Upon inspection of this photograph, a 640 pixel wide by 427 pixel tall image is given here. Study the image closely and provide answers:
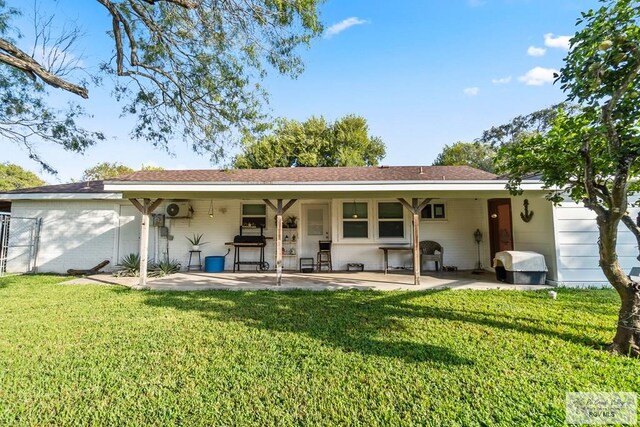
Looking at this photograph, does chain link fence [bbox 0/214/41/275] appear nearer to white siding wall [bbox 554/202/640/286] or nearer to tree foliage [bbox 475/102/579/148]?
white siding wall [bbox 554/202/640/286]

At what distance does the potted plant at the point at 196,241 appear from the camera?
371 inches

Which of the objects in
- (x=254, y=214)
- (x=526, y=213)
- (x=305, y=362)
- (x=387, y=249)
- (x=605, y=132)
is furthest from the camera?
(x=254, y=214)

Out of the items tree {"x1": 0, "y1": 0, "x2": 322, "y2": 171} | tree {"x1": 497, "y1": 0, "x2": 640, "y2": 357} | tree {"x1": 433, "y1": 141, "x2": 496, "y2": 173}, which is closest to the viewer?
tree {"x1": 497, "y1": 0, "x2": 640, "y2": 357}

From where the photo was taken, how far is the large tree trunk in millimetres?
3182

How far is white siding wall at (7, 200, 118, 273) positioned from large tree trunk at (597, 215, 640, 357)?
11.4 meters

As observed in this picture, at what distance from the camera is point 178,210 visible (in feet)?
31.0

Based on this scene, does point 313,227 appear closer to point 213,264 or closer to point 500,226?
point 213,264

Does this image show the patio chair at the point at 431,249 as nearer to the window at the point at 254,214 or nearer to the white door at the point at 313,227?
the white door at the point at 313,227

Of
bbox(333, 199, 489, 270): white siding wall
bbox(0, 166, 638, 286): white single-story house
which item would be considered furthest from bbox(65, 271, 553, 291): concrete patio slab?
bbox(0, 166, 638, 286): white single-story house

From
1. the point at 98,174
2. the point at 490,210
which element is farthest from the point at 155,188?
the point at 98,174

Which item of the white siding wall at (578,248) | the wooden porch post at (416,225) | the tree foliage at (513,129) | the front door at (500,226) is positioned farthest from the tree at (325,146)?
the white siding wall at (578,248)

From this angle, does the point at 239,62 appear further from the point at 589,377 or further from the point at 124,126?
the point at 589,377

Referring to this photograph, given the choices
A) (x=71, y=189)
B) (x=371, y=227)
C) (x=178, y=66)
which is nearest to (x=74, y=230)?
(x=71, y=189)

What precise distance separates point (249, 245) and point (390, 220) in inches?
177
